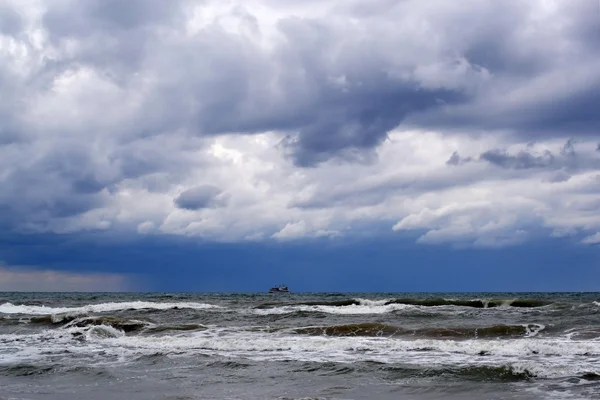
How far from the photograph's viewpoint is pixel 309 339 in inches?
864

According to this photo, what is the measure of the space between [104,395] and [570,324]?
66.5 feet

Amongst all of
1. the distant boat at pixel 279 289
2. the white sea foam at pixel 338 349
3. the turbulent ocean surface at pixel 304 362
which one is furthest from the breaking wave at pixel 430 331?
the distant boat at pixel 279 289

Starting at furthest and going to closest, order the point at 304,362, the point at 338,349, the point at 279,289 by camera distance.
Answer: the point at 279,289, the point at 338,349, the point at 304,362

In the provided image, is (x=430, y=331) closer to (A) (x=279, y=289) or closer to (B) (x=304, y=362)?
(B) (x=304, y=362)

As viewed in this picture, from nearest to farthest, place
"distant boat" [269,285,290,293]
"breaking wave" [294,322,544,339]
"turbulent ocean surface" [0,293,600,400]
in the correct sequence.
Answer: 1. "turbulent ocean surface" [0,293,600,400]
2. "breaking wave" [294,322,544,339]
3. "distant boat" [269,285,290,293]

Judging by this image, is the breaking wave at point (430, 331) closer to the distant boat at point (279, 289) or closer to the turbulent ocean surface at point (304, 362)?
the turbulent ocean surface at point (304, 362)

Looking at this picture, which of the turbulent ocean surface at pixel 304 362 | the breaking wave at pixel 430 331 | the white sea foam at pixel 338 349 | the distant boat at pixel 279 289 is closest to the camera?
the turbulent ocean surface at pixel 304 362

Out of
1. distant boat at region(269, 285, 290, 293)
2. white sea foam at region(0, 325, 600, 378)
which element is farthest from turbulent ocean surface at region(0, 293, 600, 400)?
distant boat at region(269, 285, 290, 293)

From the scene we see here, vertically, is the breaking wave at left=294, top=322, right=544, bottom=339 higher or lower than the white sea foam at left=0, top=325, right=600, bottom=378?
higher

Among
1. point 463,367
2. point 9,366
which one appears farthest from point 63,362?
point 463,367

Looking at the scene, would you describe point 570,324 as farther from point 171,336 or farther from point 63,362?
point 63,362

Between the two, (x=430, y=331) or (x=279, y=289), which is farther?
(x=279, y=289)

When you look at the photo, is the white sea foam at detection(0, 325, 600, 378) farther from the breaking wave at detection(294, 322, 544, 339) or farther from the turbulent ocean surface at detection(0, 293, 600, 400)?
the breaking wave at detection(294, 322, 544, 339)

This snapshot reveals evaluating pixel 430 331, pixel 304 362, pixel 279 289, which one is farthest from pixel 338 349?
pixel 279 289
